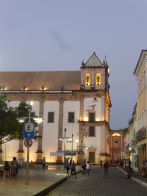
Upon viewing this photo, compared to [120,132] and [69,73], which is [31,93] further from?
[120,132]

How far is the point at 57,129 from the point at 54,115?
2.99 meters

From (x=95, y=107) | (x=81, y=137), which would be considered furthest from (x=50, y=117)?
(x=95, y=107)

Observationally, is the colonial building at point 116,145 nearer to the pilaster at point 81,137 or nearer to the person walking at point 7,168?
the pilaster at point 81,137

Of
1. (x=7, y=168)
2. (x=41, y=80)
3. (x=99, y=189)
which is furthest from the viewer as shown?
(x=41, y=80)

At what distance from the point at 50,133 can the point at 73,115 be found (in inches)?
232

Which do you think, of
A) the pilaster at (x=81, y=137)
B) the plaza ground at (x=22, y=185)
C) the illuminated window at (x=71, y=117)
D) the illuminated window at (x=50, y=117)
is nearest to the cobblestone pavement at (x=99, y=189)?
the plaza ground at (x=22, y=185)

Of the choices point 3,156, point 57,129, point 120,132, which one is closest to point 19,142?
point 3,156

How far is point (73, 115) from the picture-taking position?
2598 inches

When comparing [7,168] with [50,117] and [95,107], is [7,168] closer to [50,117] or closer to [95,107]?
[50,117]

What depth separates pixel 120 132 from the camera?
11612 cm

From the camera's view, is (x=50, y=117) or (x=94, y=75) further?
(x=94, y=75)

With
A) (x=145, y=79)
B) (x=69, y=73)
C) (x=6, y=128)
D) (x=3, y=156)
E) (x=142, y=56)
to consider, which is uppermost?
(x=69, y=73)

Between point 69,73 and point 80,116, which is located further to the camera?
point 69,73

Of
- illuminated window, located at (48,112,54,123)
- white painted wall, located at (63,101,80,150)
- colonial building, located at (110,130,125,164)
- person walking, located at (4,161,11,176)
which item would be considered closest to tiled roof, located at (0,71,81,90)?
white painted wall, located at (63,101,80,150)
